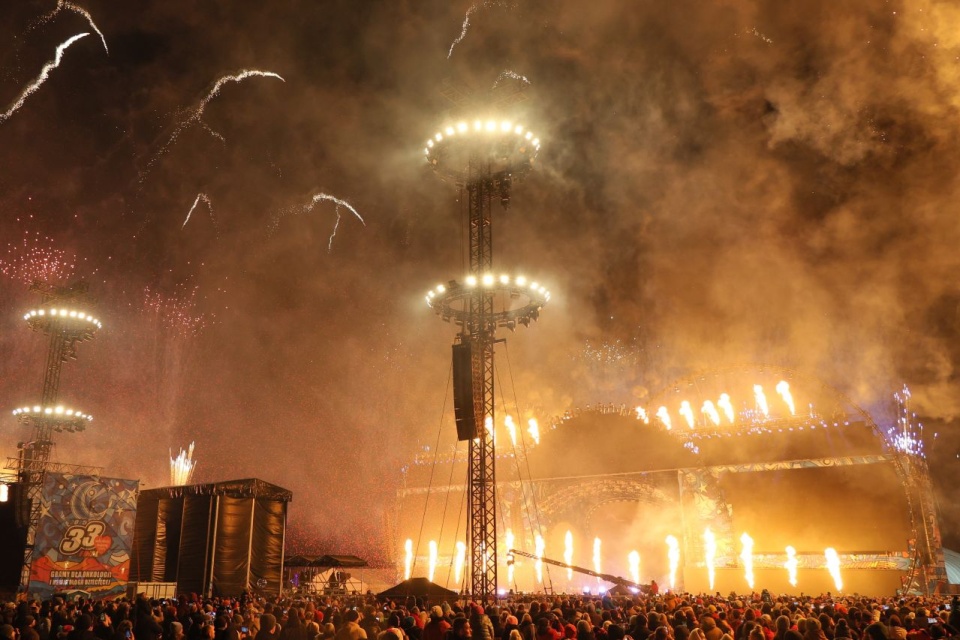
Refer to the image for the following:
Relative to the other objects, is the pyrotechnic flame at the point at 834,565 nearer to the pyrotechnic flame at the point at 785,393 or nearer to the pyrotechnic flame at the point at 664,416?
the pyrotechnic flame at the point at 785,393

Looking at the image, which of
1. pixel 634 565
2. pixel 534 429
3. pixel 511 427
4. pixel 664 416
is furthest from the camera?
pixel 511 427

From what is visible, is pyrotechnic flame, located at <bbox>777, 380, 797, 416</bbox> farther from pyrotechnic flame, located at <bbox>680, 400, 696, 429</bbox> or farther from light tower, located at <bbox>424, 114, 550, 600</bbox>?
light tower, located at <bbox>424, 114, 550, 600</bbox>

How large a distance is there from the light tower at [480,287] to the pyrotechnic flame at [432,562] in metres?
19.9

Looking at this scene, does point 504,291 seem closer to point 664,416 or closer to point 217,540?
point 217,540

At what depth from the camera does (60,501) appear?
74.1ft

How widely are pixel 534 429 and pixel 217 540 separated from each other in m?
22.5

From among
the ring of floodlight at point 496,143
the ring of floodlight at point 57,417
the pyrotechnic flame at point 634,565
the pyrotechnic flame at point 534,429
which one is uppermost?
the ring of floodlight at point 496,143

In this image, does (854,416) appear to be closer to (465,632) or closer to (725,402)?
(725,402)

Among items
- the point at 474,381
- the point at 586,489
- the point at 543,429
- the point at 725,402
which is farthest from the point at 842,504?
the point at 474,381

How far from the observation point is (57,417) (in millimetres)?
31156

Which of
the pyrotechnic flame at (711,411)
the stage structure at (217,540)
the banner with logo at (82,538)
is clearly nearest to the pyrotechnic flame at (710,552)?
the pyrotechnic flame at (711,411)

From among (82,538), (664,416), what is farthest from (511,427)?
(82,538)

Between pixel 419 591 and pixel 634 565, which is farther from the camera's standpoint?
pixel 634 565

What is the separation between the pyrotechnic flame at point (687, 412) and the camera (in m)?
38.0
